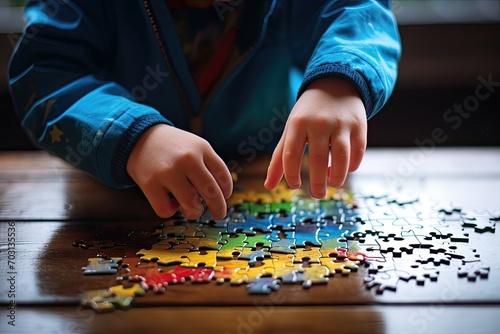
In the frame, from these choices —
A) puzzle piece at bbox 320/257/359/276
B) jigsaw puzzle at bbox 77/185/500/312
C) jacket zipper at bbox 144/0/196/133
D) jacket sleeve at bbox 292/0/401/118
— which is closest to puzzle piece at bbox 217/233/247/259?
jigsaw puzzle at bbox 77/185/500/312

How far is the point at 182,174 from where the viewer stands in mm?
778

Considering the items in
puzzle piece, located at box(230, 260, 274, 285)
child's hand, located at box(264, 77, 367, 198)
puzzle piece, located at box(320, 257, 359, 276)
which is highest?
child's hand, located at box(264, 77, 367, 198)

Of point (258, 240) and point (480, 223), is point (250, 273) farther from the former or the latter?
point (480, 223)

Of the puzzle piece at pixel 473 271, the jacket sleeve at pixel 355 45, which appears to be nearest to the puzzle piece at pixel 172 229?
the jacket sleeve at pixel 355 45

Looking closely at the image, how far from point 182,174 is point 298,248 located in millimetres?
175

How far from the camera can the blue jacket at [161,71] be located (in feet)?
2.85

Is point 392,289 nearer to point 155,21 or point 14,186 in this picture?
point 155,21

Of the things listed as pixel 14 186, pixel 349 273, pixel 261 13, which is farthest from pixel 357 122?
pixel 14 186

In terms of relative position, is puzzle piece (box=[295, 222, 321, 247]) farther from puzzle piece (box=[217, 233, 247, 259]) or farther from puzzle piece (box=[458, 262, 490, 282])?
puzzle piece (box=[458, 262, 490, 282])

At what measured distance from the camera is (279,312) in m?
0.59

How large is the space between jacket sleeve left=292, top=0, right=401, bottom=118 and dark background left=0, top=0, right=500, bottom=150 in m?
0.71

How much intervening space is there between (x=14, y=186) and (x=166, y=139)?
0.45 meters

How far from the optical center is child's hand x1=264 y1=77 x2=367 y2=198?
2.46 feet

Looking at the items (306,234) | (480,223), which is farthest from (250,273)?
(480,223)
